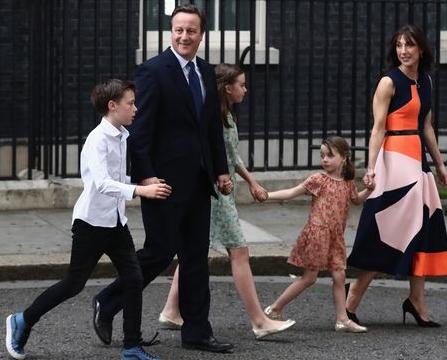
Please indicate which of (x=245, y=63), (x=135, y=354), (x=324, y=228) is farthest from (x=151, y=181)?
(x=245, y=63)

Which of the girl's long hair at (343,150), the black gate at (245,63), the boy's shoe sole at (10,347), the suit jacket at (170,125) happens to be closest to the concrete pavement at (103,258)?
the black gate at (245,63)

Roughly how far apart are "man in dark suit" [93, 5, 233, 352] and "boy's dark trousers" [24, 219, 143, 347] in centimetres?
23

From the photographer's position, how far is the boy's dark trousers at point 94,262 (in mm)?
7168

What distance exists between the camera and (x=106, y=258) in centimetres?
987

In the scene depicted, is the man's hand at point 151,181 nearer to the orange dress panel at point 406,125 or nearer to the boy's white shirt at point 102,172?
the boy's white shirt at point 102,172

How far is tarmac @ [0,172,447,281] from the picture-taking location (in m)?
9.73

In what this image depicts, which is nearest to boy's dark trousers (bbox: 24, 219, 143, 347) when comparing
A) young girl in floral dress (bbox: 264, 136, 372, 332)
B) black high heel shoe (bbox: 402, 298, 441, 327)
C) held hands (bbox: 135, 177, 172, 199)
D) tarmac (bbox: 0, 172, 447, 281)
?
held hands (bbox: 135, 177, 172, 199)

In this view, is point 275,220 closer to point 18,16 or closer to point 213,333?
point 18,16

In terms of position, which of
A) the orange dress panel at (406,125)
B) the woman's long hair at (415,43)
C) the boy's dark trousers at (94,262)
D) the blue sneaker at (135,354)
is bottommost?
the blue sneaker at (135,354)

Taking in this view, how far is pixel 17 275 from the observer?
9602mm

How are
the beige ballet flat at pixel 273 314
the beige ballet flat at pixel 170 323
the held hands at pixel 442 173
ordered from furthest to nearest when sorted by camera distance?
the held hands at pixel 442 173 → the beige ballet flat at pixel 273 314 → the beige ballet flat at pixel 170 323

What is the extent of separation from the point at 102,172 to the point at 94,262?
506 mm

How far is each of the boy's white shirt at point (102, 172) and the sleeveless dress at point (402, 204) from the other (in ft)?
5.86

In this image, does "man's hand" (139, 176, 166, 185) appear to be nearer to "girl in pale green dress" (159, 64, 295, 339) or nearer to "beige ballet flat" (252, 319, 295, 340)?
"girl in pale green dress" (159, 64, 295, 339)
